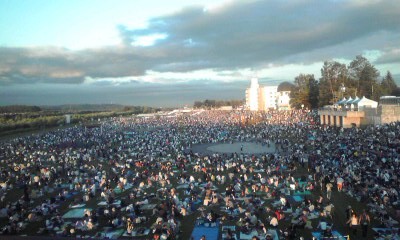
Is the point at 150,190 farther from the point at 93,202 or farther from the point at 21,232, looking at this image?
the point at 21,232

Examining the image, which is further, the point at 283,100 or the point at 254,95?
the point at 254,95

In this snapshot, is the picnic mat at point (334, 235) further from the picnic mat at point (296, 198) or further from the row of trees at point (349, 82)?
the row of trees at point (349, 82)

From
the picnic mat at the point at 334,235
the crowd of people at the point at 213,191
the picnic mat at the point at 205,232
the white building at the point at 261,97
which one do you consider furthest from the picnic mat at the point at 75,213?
the white building at the point at 261,97

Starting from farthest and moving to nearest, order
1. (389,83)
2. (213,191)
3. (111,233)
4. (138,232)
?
(389,83) → (213,191) → (111,233) → (138,232)

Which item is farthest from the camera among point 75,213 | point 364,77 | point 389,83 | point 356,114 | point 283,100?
point 283,100

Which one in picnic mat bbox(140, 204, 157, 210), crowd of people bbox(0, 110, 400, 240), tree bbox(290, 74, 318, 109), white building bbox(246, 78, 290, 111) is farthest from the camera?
white building bbox(246, 78, 290, 111)

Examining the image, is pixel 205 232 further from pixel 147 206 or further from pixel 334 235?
pixel 334 235

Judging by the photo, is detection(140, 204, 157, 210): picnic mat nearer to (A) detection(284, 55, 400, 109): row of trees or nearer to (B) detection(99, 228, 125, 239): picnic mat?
(B) detection(99, 228, 125, 239): picnic mat

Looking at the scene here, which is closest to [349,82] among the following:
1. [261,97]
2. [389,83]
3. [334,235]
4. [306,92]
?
[306,92]

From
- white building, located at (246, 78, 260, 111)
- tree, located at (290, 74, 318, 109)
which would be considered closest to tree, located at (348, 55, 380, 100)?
tree, located at (290, 74, 318, 109)

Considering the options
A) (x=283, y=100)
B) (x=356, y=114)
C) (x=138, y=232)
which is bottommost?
(x=138, y=232)

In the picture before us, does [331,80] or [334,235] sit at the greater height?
[331,80]

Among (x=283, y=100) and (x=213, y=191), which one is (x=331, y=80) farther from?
(x=213, y=191)
